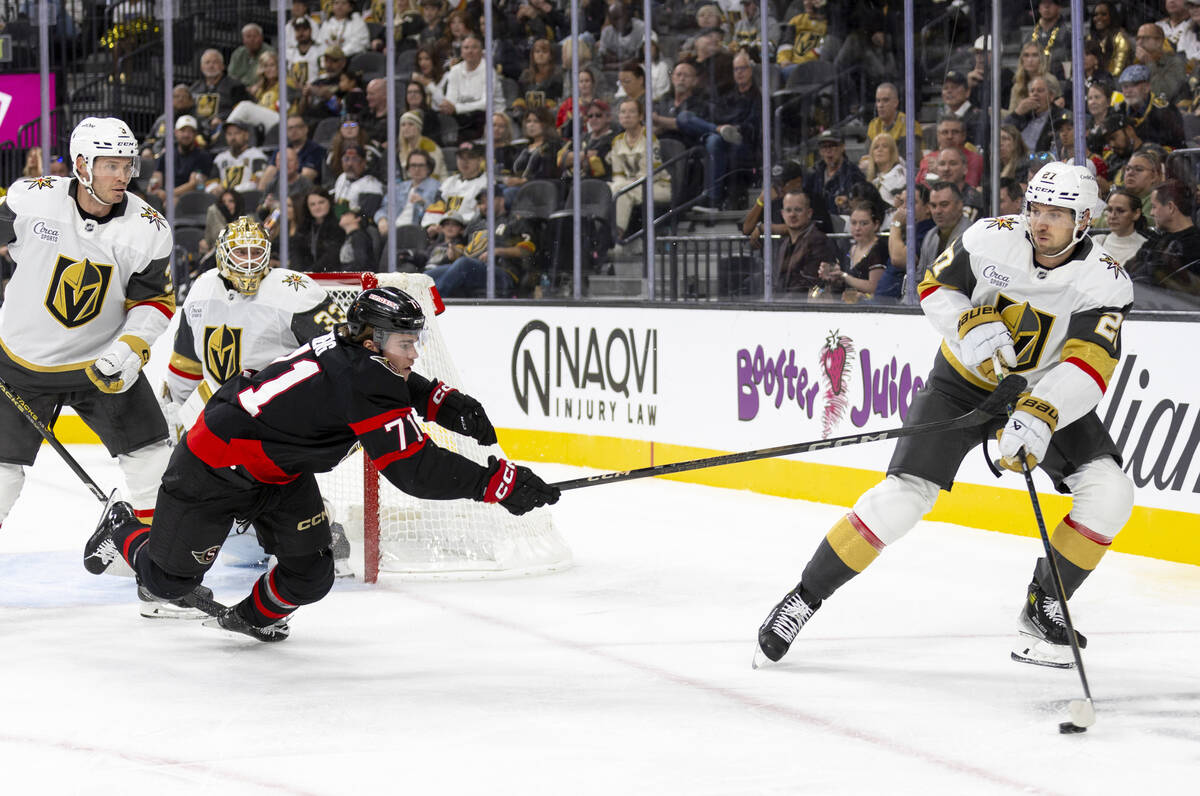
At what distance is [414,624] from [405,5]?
617 centimetres

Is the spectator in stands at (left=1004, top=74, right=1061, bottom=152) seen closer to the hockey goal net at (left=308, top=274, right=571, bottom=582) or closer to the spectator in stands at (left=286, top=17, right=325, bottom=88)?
the hockey goal net at (left=308, top=274, right=571, bottom=582)

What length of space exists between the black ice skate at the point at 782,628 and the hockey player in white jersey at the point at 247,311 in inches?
66.4

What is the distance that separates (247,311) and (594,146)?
135 inches

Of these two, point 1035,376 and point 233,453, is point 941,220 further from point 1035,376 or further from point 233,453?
point 233,453

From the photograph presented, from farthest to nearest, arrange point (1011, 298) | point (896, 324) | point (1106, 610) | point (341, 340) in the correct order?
point (896, 324), point (1106, 610), point (1011, 298), point (341, 340)

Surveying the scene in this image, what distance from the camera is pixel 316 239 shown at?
8.58 m

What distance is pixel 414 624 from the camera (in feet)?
13.3

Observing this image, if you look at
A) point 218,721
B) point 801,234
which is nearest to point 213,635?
point 218,721

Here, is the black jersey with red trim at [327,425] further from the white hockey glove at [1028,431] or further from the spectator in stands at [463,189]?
the spectator in stands at [463,189]

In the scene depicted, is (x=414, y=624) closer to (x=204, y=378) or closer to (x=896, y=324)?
(x=204, y=378)

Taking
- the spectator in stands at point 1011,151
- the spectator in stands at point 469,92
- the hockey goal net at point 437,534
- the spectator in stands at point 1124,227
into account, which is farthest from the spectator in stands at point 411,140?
the spectator in stands at point 1124,227

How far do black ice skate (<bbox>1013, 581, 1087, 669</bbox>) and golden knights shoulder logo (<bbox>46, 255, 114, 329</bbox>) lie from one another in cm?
253

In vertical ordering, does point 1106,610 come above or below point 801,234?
below

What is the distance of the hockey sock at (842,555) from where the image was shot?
3.47 meters
